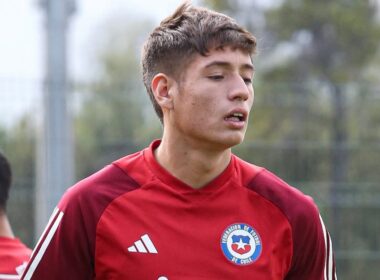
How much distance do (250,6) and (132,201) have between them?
1465 centimetres

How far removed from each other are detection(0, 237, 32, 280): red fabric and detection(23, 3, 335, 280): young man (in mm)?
1030

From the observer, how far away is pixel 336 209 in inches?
389

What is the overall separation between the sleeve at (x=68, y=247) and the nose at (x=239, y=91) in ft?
2.10

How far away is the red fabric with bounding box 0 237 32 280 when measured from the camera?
4934mm

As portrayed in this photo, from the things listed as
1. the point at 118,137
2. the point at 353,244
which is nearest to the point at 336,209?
the point at 353,244

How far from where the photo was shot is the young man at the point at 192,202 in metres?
3.84

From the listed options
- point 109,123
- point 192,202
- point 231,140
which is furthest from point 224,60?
point 109,123

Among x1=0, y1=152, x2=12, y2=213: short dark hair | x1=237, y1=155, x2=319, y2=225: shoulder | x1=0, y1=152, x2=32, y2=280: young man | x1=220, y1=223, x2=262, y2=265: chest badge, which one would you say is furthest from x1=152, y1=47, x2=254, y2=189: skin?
x1=0, y1=152, x2=12, y2=213: short dark hair

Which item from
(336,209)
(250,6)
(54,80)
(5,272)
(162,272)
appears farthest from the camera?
(250,6)

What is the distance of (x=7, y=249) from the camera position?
5.03 metres

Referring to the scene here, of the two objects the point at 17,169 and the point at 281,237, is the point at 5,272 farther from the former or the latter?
the point at 17,169

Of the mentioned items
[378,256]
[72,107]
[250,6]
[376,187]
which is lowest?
[378,256]

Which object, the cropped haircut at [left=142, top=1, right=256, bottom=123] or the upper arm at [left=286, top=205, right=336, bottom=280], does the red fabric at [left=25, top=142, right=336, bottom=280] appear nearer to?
the upper arm at [left=286, top=205, right=336, bottom=280]

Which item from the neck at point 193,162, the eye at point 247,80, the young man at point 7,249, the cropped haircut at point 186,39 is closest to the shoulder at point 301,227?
the neck at point 193,162
